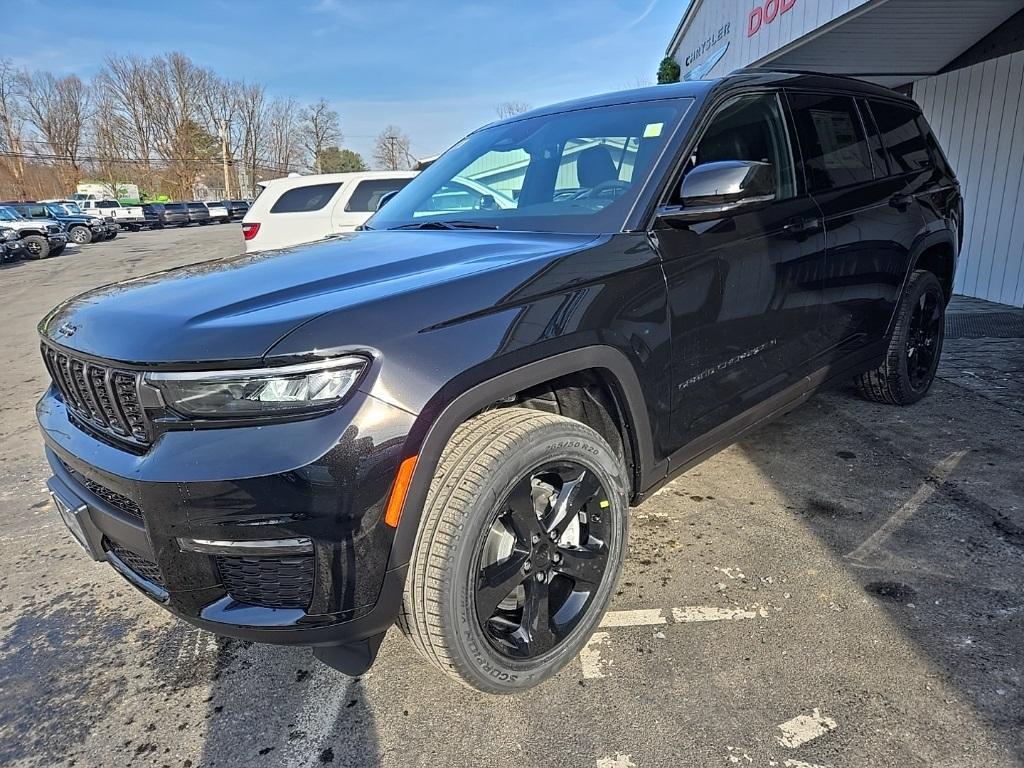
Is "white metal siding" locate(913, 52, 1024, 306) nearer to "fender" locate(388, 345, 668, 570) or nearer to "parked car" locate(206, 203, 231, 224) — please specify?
"fender" locate(388, 345, 668, 570)

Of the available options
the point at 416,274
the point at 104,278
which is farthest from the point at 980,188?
the point at 104,278

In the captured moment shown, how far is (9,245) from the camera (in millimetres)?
20109

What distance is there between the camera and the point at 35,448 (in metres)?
4.45

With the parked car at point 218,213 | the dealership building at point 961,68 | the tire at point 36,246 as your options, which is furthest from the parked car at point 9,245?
the parked car at point 218,213

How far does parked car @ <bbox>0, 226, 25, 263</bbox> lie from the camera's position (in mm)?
19688

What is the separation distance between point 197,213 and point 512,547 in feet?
161

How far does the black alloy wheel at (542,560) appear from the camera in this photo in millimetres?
1898

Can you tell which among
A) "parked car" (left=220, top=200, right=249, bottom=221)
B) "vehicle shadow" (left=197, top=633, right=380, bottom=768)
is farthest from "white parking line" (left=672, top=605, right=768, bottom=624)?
"parked car" (left=220, top=200, right=249, bottom=221)

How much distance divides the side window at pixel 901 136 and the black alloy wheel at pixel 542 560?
2894mm

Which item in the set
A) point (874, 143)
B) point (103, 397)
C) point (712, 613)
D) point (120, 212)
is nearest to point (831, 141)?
point (874, 143)

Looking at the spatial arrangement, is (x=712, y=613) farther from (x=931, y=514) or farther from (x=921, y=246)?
(x=921, y=246)

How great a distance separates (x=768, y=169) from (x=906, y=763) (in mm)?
1897

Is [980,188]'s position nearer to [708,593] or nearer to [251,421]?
[708,593]

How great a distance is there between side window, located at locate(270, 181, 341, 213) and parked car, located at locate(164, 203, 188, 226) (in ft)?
131
